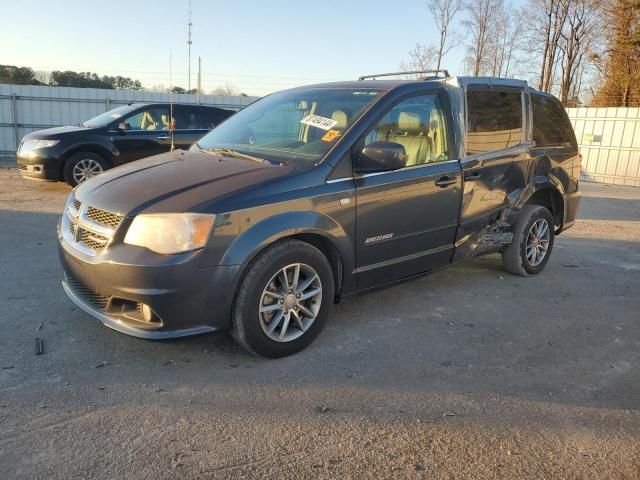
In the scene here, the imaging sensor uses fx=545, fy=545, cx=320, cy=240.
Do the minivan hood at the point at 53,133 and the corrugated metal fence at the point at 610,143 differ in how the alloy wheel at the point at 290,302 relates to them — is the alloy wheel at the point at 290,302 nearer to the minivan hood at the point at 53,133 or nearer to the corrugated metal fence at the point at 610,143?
the minivan hood at the point at 53,133

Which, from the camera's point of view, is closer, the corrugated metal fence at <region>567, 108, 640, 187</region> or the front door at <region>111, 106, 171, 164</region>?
the front door at <region>111, 106, 171, 164</region>

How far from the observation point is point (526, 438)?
2.83 metres

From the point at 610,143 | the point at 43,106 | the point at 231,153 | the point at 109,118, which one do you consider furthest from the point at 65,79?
the point at 231,153

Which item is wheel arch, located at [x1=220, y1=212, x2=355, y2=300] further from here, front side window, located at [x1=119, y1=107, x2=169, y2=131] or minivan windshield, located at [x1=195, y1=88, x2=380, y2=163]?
front side window, located at [x1=119, y1=107, x2=169, y2=131]

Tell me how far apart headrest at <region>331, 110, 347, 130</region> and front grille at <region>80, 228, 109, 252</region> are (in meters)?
1.81

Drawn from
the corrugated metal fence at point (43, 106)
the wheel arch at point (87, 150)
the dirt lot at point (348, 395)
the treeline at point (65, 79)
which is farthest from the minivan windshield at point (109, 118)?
the treeline at point (65, 79)

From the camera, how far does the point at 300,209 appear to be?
3.50 meters

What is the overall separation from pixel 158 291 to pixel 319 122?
1.82 metres

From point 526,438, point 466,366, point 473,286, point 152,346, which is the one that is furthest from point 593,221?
point 152,346

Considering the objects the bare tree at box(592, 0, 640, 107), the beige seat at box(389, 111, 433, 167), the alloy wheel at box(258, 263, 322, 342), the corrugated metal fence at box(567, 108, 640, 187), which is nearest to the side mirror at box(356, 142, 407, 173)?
the beige seat at box(389, 111, 433, 167)

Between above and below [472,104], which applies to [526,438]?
below

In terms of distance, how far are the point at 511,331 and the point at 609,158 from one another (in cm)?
1479

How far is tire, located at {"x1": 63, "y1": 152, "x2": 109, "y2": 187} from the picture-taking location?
9508 millimetres

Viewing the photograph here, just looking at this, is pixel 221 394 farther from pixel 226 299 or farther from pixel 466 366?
pixel 466 366
